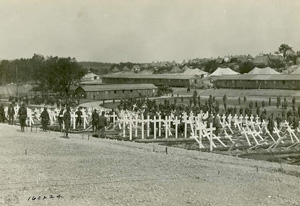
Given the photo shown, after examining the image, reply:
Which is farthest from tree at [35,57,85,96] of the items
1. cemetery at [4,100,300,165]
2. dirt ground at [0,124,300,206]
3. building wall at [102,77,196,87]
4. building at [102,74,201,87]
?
dirt ground at [0,124,300,206]

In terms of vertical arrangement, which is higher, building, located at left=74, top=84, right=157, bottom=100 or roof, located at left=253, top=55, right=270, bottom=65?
roof, located at left=253, top=55, right=270, bottom=65

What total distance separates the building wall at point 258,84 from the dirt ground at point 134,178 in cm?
5859

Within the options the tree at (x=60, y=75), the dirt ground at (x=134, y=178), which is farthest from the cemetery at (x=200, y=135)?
the tree at (x=60, y=75)

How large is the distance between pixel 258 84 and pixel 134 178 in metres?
69.3

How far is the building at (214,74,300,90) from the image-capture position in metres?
72.0

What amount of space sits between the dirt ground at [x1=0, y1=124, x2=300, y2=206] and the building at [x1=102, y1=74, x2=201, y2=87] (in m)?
77.6

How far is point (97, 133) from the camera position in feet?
84.7

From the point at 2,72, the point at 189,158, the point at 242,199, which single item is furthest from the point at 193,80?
the point at 242,199

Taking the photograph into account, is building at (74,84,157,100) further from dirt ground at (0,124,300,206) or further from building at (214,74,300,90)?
dirt ground at (0,124,300,206)

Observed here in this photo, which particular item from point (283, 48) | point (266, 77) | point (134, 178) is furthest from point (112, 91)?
point (283, 48)

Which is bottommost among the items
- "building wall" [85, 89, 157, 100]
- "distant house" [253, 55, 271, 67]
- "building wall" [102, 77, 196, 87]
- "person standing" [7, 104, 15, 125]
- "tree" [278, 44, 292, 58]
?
"person standing" [7, 104, 15, 125]

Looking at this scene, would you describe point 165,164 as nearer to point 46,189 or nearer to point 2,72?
point 46,189

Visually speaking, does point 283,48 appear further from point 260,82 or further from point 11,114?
point 11,114

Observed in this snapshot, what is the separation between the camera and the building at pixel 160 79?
310 ft
